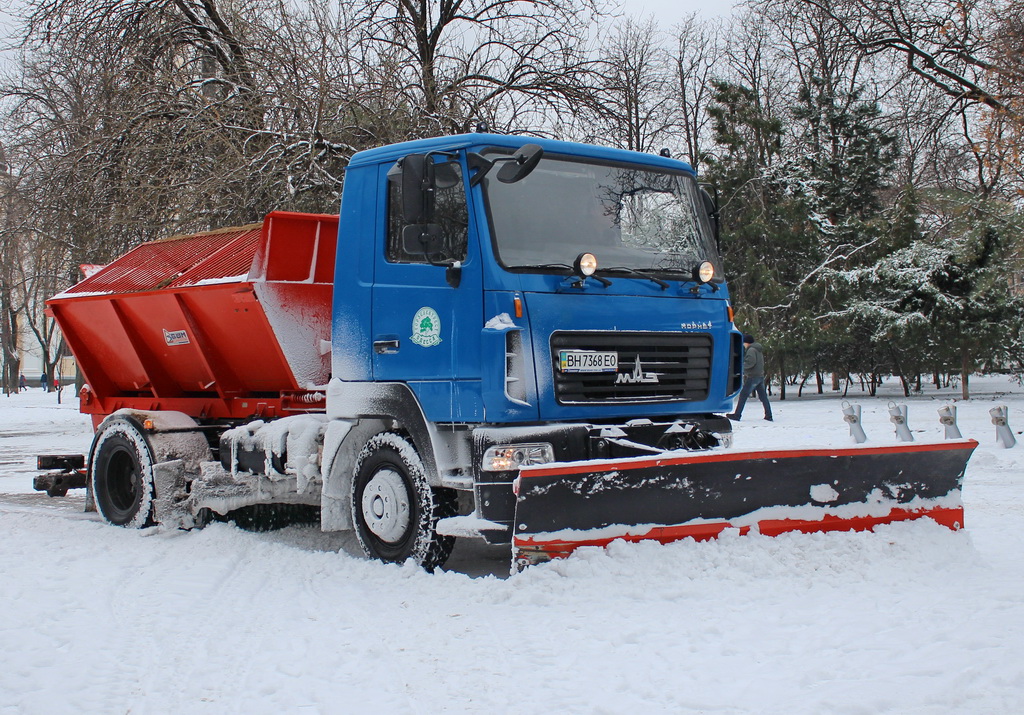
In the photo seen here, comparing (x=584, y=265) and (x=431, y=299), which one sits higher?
(x=584, y=265)

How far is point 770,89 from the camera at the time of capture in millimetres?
32094

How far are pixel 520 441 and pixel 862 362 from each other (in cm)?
2353

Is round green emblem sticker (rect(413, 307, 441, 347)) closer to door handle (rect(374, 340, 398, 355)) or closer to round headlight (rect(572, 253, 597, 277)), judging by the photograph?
door handle (rect(374, 340, 398, 355))

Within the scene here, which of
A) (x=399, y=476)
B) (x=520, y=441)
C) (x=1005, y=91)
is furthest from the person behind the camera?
(x=1005, y=91)

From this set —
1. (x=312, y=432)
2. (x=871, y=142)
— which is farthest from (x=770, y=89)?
(x=312, y=432)

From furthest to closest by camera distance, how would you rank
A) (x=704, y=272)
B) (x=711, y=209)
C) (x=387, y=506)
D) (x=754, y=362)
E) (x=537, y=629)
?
(x=754, y=362) → (x=711, y=209) → (x=704, y=272) → (x=387, y=506) → (x=537, y=629)

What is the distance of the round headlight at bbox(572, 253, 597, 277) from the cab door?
2.01 feet

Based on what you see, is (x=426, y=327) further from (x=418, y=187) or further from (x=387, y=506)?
(x=387, y=506)

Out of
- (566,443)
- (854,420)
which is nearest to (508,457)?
(566,443)

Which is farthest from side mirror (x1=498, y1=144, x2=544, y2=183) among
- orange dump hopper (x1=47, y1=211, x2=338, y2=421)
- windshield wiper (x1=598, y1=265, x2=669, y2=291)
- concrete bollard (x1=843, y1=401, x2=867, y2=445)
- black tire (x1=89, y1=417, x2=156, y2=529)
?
concrete bollard (x1=843, y1=401, x2=867, y2=445)

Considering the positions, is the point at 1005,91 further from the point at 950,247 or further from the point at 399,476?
the point at 399,476

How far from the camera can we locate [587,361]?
19.7 ft

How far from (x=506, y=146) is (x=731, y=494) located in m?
2.56

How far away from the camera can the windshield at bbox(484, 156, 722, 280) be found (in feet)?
19.8
